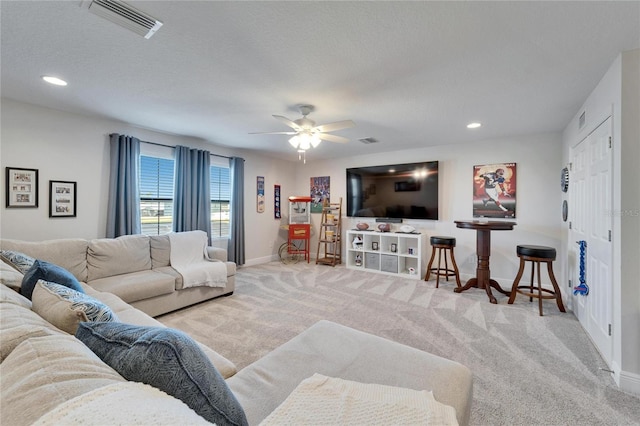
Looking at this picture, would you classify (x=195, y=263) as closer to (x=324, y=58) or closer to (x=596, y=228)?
(x=324, y=58)

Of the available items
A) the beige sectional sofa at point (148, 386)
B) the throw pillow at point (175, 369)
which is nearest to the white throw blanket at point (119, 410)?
Result: the beige sectional sofa at point (148, 386)

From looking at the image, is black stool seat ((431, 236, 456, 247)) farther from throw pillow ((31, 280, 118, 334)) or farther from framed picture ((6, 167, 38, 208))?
framed picture ((6, 167, 38, 208))

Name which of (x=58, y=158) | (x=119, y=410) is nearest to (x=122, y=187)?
(x=58, y=158)

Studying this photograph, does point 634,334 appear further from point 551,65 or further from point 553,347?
point 551,65

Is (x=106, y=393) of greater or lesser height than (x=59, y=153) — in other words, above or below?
below

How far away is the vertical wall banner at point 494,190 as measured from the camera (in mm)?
4320

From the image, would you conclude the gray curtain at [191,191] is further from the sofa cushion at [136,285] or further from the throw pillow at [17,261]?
the throw pillow at [17,261]

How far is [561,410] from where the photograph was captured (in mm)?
1688

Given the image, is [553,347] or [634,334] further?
[553,347]

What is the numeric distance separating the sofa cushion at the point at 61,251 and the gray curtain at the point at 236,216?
7.99 feet

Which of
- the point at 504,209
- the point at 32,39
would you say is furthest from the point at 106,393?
the point at 504,209

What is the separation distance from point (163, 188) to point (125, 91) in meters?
1.91

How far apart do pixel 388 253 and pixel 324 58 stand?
12.4ft

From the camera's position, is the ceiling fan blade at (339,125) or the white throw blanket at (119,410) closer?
the white throw blanket at (119,410)
